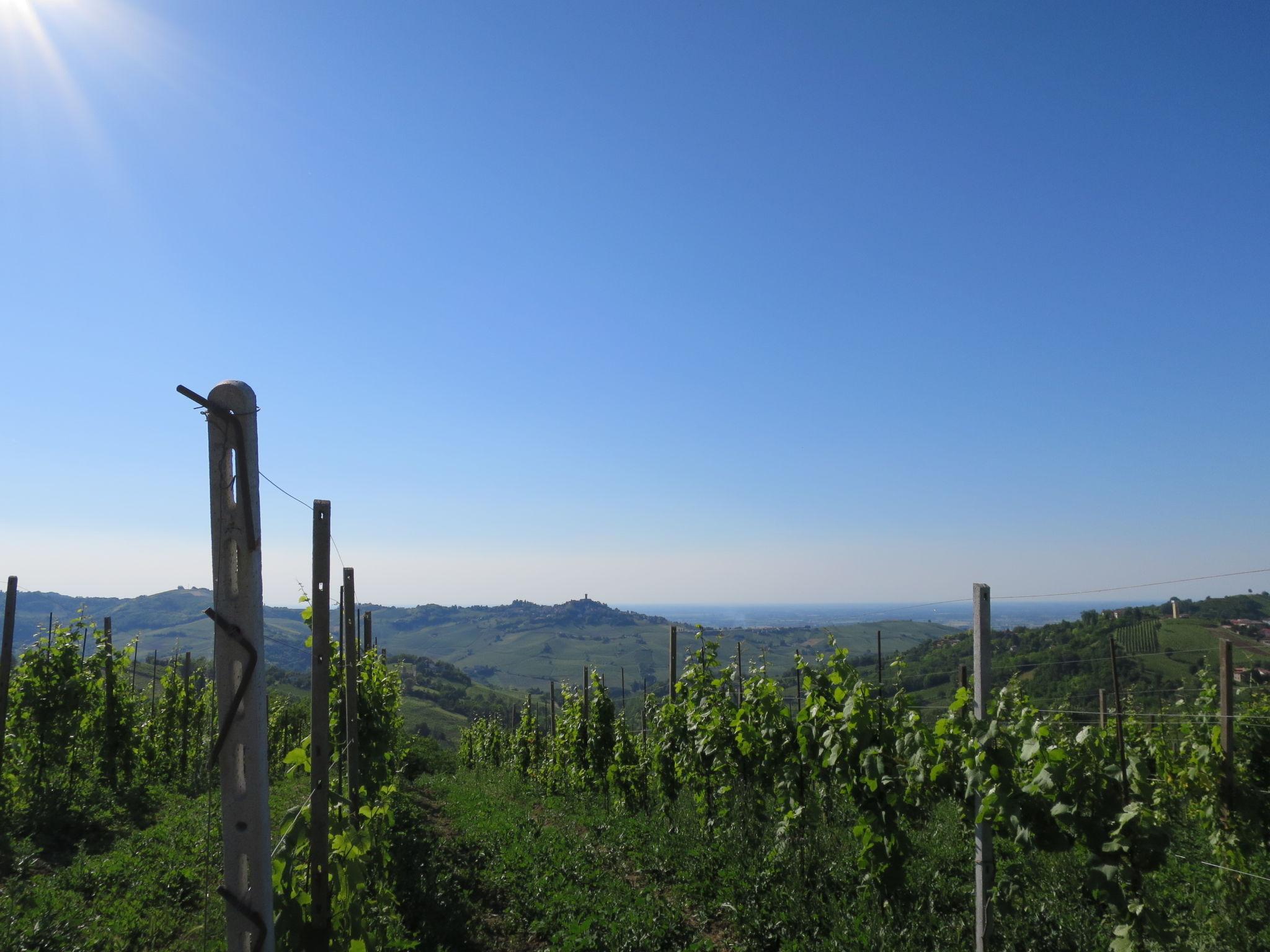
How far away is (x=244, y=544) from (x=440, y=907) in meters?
6.35

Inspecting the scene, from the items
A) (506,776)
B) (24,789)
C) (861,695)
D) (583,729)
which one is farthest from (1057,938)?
(506,776)

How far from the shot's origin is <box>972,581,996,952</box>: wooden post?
4.77 metres

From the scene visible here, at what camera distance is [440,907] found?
719 cm

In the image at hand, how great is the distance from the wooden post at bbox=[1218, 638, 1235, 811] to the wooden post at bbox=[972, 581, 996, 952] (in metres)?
4.09

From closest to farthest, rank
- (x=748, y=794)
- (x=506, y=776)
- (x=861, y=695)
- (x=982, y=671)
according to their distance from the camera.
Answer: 1. (x=982, y=671)
2. (x=861, y=695)
3. (x=748, y=794)
4. (x=506, y=776)

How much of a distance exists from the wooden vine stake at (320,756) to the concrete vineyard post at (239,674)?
52.6 inches

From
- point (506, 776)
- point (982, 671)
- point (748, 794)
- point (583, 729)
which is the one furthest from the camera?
point (506, 776)

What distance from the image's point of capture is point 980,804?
4.82m

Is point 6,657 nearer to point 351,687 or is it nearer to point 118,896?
point 118,896

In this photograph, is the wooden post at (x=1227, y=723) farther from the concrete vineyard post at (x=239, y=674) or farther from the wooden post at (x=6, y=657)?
the wooden post at (x=6, y=657)

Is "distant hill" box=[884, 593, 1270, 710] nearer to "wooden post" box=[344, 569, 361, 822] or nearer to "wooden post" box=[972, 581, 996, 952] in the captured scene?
"wooden post" box=[972, 581, 996, 952]

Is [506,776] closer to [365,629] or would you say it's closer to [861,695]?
[365,629]

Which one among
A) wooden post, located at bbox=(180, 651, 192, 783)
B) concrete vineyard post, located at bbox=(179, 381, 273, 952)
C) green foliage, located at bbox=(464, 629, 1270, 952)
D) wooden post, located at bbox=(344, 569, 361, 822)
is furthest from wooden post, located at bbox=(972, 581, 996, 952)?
wooden post, located at bbox=(180, 651, 192, 783)

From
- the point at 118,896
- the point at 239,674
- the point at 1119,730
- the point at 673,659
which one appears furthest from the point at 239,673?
the point at 1119,730
